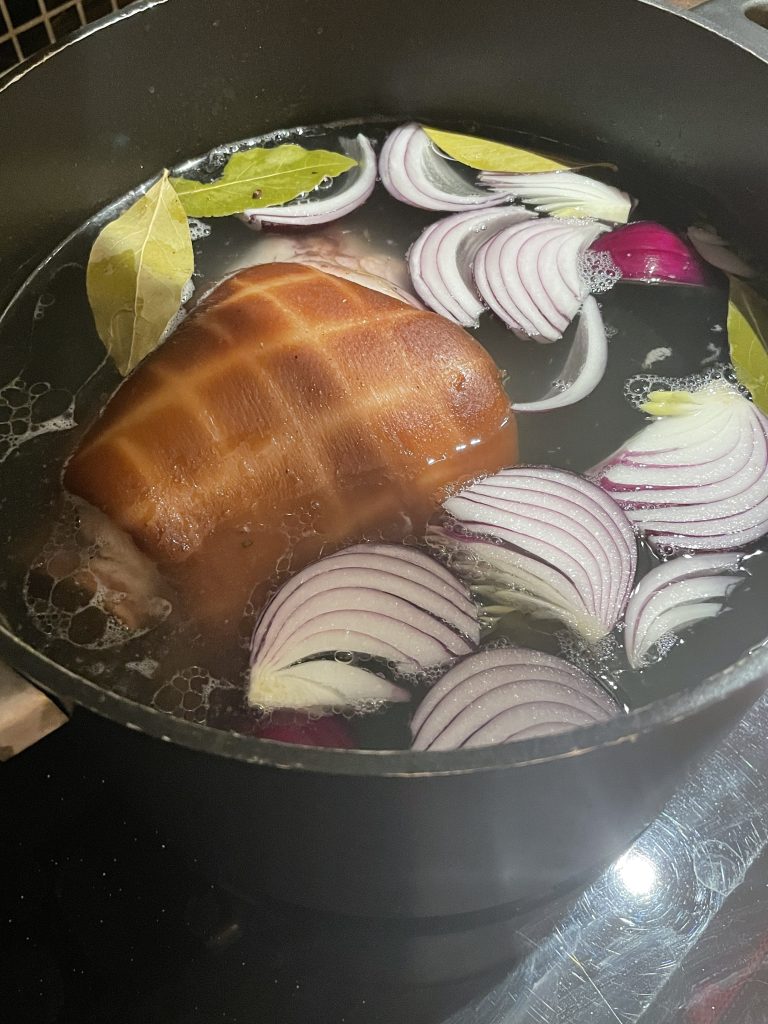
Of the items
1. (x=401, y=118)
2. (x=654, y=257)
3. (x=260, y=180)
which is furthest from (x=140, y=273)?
(x=654, y=257)

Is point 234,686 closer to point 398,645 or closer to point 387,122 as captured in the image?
point 398,645

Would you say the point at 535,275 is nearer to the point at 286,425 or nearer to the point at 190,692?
the point at 286,425

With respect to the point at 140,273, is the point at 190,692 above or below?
below

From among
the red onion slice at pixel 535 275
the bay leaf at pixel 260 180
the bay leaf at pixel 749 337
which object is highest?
the bay leaf at pixel 260 180

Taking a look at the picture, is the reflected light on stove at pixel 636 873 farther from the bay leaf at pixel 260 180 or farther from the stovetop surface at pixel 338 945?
the bay leaf at pixel 260 180

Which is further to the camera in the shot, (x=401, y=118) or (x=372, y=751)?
(x=401, y=118)

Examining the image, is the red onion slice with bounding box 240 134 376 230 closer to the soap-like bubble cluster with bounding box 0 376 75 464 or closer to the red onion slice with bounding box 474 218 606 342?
the red onion slice with bounding box 474 218 606 342

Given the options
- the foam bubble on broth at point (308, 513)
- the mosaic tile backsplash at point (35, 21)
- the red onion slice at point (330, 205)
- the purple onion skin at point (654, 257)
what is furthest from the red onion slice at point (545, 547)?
the mosaic tile backsplash at point (35, 21)

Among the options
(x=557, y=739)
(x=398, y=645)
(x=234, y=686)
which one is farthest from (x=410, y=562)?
(x=557, y=739)
